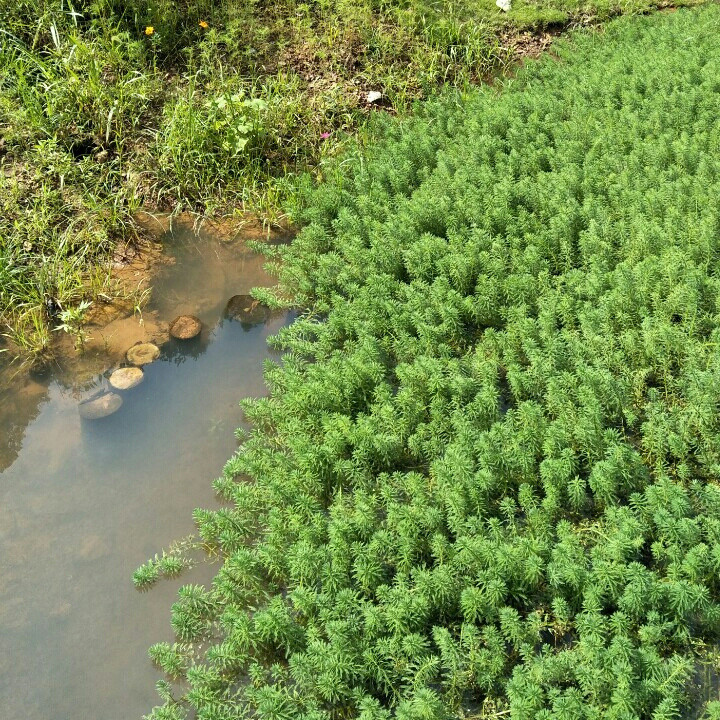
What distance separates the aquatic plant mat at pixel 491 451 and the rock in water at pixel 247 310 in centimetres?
31

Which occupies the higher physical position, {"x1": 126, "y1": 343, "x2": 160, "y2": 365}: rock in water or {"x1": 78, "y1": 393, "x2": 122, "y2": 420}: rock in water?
{"x1": 126, "y1": 343, "x2": 160, "y2": 365}: rock in water

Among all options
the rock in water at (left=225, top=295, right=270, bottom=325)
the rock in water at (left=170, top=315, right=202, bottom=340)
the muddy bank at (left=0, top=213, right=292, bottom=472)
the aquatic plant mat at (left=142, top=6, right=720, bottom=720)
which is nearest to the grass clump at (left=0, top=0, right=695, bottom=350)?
the muddy bank at (left=0, top=213, right=292, bottom=472)

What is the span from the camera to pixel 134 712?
4.10 m

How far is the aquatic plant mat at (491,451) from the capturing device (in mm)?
3762

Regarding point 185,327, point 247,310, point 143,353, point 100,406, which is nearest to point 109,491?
point 100,406

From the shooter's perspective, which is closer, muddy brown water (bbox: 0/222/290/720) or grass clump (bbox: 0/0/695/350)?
muddy brown water (bbox: 0/222/290/720)

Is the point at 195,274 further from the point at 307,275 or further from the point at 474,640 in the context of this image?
the point at 474,640

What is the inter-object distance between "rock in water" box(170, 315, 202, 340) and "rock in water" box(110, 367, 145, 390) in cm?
47

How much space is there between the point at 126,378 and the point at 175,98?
369 centimetres

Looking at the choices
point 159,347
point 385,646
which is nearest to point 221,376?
point 159,347

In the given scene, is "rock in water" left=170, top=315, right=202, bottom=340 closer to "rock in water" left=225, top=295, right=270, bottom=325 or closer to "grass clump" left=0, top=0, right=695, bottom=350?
"rock in water" left=225, top=295, right=270, bottom=325

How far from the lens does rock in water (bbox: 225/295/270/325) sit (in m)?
6.63

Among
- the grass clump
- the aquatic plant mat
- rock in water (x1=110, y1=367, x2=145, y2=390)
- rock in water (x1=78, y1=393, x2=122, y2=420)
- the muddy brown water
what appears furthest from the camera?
the grass clump

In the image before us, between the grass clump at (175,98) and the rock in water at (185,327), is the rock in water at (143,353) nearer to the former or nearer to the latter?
the rock in water at (185,327)
